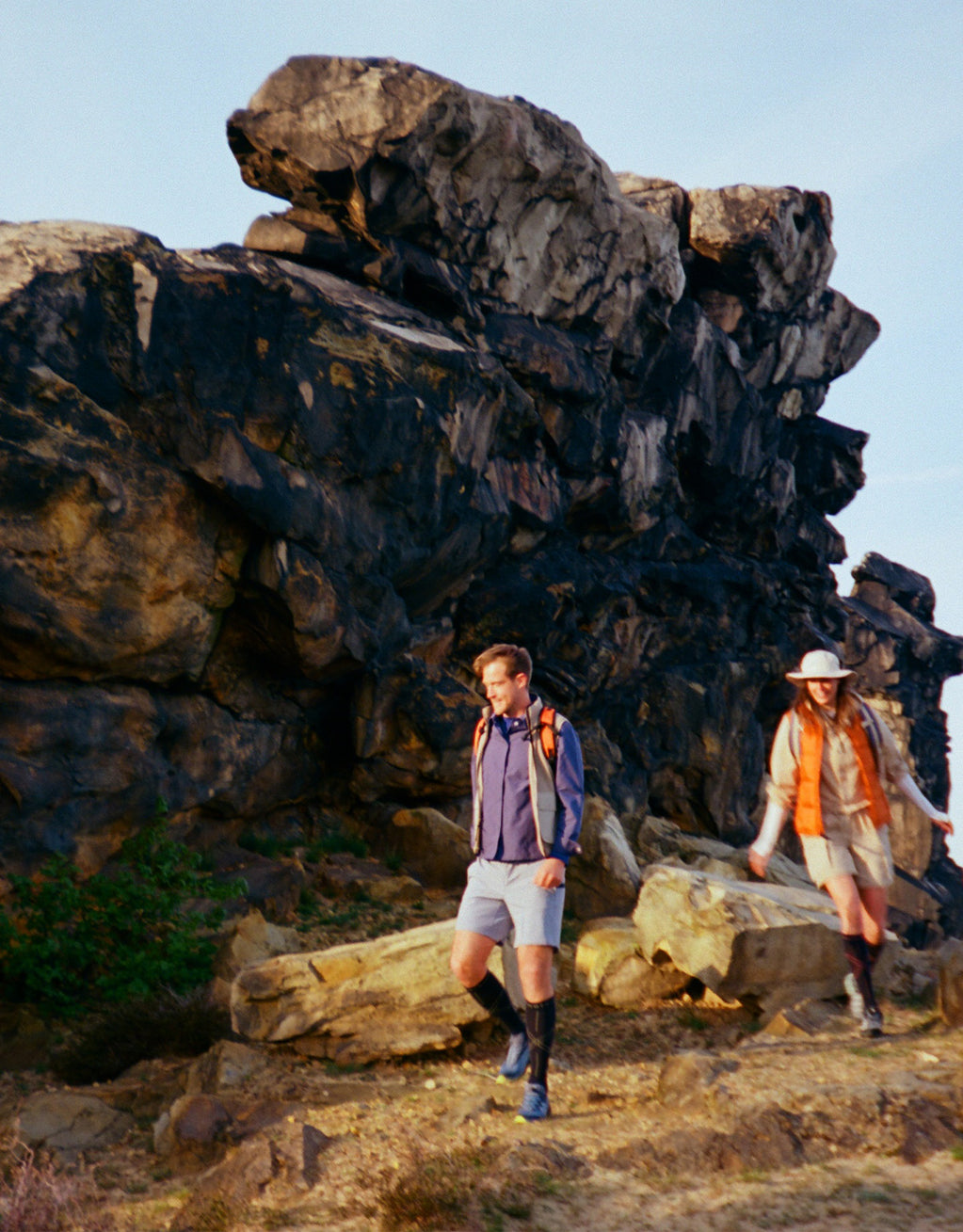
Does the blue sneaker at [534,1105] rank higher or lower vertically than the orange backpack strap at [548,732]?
lower

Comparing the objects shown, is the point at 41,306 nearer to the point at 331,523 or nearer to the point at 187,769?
the point at 331,523

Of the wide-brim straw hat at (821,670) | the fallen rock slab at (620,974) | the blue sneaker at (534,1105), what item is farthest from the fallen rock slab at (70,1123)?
the wide-brim straw hat at (821,670)

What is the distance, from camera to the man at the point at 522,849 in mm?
5418

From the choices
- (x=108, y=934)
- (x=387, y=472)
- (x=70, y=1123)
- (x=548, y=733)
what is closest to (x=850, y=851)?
(x=548, y=733)

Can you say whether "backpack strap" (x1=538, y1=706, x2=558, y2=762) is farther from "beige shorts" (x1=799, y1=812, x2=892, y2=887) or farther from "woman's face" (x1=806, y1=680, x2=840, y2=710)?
"beige shorts" (x1=799, y1=812, x2=892, y2=887)

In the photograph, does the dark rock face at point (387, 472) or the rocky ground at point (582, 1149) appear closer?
the rocky ground at point (582, 1149)

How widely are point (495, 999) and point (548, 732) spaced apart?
5.33 ft

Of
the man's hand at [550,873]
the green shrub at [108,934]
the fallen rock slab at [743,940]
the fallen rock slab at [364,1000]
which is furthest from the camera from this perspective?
the green shrub at [108,934]

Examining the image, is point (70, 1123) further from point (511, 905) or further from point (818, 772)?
point (818, 772)

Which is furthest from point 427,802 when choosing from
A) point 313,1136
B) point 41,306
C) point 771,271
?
point 771,271

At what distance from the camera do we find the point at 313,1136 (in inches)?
201

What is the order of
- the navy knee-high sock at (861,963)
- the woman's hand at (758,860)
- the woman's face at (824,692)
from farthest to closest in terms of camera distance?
the navy knee-high sock at (861,963), the woman's face at (824,692), the woman's hand at (758,860)

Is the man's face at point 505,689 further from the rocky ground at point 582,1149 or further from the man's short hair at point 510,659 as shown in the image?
the rocky ground at point 582,1149

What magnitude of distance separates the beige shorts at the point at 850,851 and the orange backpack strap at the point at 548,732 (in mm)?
2055
